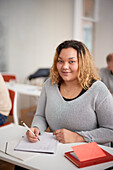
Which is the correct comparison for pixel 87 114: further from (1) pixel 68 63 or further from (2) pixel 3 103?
(2) pixel 3 103

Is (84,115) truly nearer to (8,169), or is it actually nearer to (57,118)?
(57,118)

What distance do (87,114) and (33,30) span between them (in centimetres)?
410

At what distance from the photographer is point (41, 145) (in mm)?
1206

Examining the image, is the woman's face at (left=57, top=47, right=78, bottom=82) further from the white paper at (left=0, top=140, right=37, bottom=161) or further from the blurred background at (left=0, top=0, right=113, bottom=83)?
the blurred background at (left=0, top=0, right=113, bottom=83)

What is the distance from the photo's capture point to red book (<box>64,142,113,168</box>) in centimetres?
100

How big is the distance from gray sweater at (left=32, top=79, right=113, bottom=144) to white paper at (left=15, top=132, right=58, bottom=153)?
17cm

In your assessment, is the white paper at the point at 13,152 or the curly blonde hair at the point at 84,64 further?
the curly blonde hair at the point at 84,64

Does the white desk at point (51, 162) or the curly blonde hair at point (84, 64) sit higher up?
the curly blonde hair at point (84, 64)

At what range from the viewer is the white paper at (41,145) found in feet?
3.76

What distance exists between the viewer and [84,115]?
4.62 ft

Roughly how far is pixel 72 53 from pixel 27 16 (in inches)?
153

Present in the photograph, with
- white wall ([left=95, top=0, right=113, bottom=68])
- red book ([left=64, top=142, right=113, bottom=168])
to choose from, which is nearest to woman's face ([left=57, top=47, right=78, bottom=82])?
red book ([left=64, top=142, right=113, bottom=168])

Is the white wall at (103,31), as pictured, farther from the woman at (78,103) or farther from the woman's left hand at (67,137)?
the woman's left hand at (67,137)

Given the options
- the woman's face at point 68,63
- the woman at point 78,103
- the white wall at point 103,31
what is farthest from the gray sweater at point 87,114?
the white wall at point 103,31
